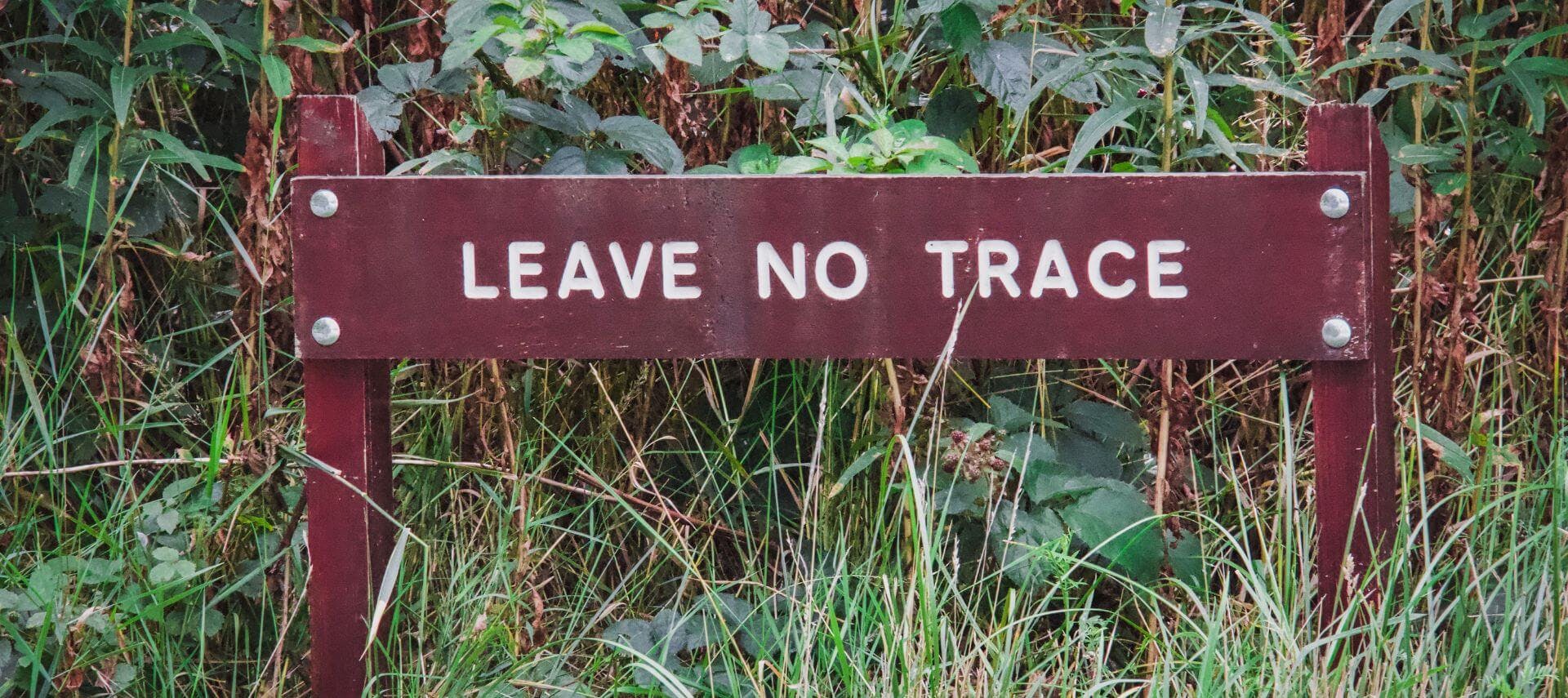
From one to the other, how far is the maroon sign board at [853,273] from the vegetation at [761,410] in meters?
0.14

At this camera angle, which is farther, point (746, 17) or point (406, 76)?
point (406, 76)

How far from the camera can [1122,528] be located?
1.82 metres

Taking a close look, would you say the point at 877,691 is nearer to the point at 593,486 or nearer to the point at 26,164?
the point at 593,486

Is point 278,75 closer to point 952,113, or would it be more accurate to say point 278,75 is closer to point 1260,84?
point 952,113

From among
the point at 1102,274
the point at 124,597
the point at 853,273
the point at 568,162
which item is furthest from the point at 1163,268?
the point at 124,597

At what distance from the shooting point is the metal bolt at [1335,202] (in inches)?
56.9

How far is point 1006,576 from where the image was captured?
6.42ft

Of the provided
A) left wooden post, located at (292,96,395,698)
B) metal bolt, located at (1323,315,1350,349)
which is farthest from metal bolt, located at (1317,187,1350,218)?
left wooden post, located at (292,96,395,698)

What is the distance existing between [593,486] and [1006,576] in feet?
2.48

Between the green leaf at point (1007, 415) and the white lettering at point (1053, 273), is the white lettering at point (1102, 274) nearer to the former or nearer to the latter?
the white lettering at point (1053, 273)

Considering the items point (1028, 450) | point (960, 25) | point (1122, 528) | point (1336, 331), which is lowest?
point (1122, 528)

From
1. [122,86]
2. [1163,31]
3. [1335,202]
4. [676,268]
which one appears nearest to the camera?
[1335,202]

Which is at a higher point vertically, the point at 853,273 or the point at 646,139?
the point at 646,139

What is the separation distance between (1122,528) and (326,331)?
1.13 m
